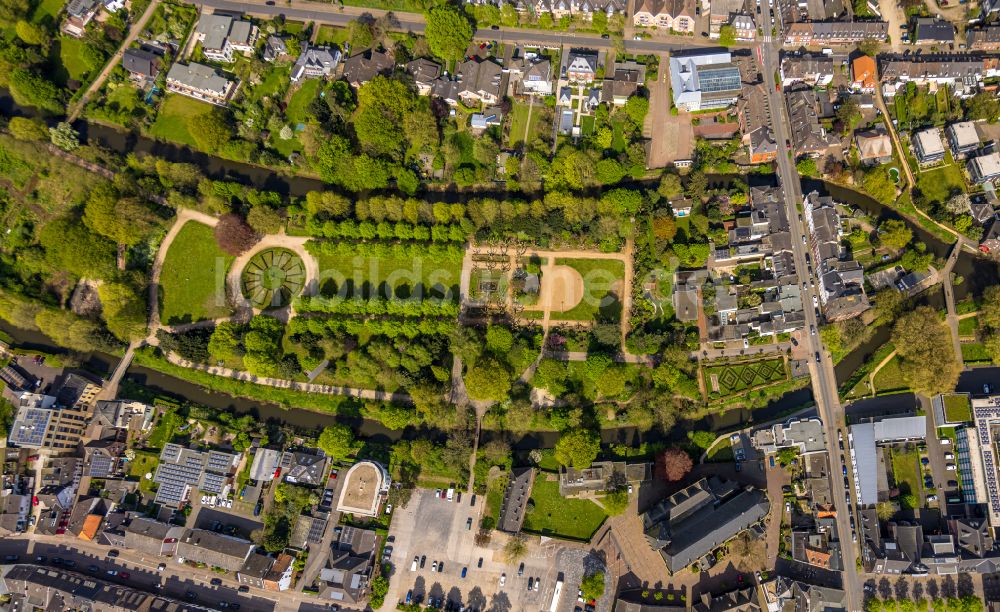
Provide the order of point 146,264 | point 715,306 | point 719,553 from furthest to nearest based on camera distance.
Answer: point 146,264 < point 715,306 < point 719,553

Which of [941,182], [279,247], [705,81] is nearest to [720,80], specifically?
[705,81]

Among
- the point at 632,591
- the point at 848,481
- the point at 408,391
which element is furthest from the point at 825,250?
the point at 408,391

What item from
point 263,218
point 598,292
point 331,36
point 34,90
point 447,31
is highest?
point 331,36

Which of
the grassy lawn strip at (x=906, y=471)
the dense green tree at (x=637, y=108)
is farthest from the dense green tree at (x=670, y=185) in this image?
the grassy lawn strip at (x=906, y=471)

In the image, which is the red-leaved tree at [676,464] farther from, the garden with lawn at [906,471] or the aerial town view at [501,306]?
the garden with lawn at [906,471]

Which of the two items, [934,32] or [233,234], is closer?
[233,234]

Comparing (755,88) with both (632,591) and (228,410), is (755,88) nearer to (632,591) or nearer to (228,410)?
(632,591)

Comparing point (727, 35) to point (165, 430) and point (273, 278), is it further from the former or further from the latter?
point (165, 430)
